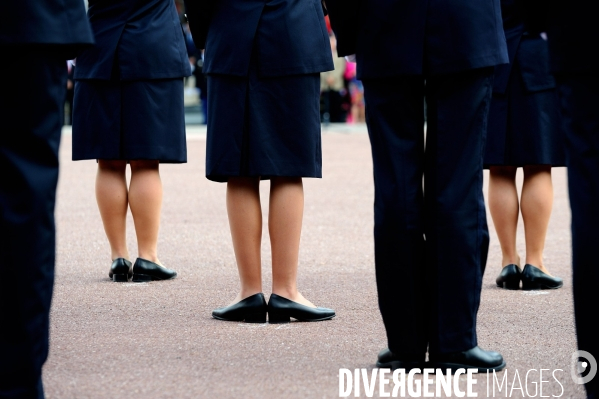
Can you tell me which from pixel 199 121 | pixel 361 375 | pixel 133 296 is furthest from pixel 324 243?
pixel 199 121

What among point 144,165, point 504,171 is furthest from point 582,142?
point 144,165

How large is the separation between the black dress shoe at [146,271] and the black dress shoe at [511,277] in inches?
68.2

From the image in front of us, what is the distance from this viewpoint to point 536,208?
5.67 metres

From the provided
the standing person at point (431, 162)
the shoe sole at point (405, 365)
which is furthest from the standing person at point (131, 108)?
the shoe sole at point (405, 365)

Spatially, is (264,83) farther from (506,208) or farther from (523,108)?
(506,208)

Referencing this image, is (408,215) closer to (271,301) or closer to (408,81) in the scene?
(408,81)

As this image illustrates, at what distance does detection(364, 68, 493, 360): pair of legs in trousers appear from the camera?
11.8 feet

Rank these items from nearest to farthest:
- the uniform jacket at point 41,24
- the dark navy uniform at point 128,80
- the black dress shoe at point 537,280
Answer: the uniform jacket at point 41,24 → the black dress shoe at point 537,280 → the dark navy uniform at point 128,80

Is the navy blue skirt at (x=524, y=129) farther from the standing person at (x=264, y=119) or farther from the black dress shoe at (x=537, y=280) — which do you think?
the standing person at (x=264, y=119)

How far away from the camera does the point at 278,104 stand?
457 cm

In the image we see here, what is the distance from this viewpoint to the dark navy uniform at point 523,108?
17.8 ft

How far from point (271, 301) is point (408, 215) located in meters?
1.22

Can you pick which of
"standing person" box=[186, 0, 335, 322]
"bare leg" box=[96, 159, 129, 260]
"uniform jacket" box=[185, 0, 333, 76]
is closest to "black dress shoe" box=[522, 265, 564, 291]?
"standing person" box=[186, 0, 335, 322]

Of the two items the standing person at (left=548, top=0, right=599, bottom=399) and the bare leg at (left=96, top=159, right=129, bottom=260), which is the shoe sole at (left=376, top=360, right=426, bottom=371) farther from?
the bare leg at (left=96, top=159, right=129, bottom=260)
